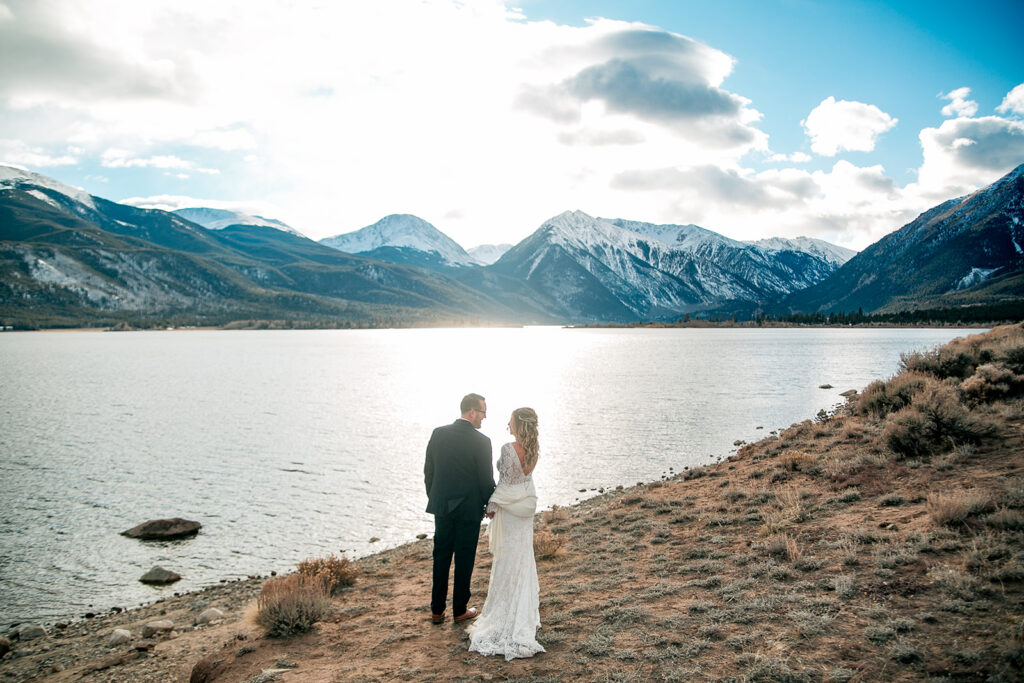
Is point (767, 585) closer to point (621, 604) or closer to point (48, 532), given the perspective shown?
point (621, 604)

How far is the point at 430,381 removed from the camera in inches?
2518

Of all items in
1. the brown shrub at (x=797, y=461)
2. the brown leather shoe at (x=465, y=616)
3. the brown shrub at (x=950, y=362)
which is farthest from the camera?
the brown shrub at (x=950, y=362)

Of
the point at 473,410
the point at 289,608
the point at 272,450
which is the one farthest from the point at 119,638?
the point at 272,450

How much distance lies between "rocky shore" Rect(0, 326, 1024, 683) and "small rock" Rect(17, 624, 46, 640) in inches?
12.7

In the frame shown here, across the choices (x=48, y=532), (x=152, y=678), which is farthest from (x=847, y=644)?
(x=48, y=532)

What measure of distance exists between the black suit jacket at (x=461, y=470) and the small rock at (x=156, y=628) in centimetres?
687

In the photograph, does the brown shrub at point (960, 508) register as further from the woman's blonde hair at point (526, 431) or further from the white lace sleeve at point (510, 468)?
the white lace sleeve at point (510, 468)

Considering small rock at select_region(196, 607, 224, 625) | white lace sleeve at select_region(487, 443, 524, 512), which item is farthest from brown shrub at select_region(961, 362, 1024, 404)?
small rock at select_region(196, 607, 224, 625)

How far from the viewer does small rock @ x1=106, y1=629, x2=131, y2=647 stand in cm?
1034

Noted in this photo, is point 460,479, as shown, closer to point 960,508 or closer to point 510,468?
point 510,468

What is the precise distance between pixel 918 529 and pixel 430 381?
57.1m

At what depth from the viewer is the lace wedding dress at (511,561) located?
290 inches

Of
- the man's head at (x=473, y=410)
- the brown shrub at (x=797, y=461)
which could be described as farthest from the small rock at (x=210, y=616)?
the brown shrub at (x=797, y=461)

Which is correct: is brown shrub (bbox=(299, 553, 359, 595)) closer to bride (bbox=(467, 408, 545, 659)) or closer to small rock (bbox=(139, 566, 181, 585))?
bride (bbox=(467, 408, 545, 659))
